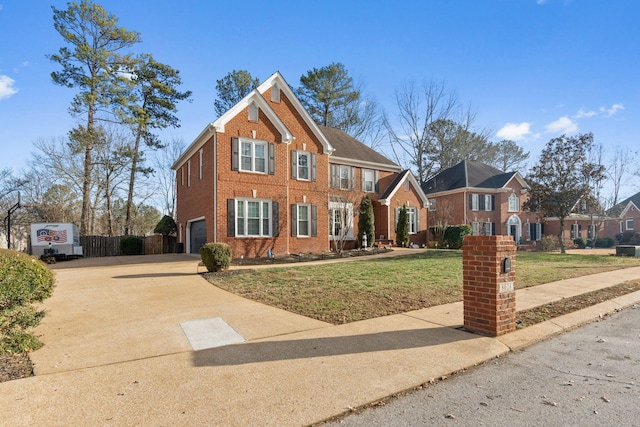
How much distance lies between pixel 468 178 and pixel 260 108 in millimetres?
20822

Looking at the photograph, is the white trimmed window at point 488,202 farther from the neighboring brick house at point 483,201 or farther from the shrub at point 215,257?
the shrub at point 215,257

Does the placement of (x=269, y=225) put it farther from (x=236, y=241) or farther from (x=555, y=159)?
(x=555, y=159)

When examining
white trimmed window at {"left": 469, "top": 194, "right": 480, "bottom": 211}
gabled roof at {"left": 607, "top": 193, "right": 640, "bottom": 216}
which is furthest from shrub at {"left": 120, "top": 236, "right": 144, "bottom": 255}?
gabled roof at {"left": 607, "top": 193, "right": 640, "bottom": 216}

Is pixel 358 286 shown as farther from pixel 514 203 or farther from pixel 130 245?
pixel 514 203

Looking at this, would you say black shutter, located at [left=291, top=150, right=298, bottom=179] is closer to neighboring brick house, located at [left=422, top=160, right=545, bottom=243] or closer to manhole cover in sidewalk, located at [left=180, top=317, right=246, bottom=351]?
manhole cover in sidewalk, located at [left=180, top=317, right=246, bottom=351]

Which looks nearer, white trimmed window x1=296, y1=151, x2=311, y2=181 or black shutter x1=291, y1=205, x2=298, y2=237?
black shutter x1=291, y1=205, x2=298, y2=237

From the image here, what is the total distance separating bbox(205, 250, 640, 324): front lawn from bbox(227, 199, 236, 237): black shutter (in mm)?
5109

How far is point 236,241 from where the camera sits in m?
16.2

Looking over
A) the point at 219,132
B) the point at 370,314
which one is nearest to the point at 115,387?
the point at 370,314

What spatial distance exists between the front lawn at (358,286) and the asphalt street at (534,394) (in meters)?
2.32

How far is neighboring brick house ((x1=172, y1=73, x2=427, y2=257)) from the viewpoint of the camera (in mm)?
16125

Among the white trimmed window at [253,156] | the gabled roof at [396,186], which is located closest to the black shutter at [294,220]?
the white trimmed window at [253,156]

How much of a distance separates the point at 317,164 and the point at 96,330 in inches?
596

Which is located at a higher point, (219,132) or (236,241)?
(219,132)
